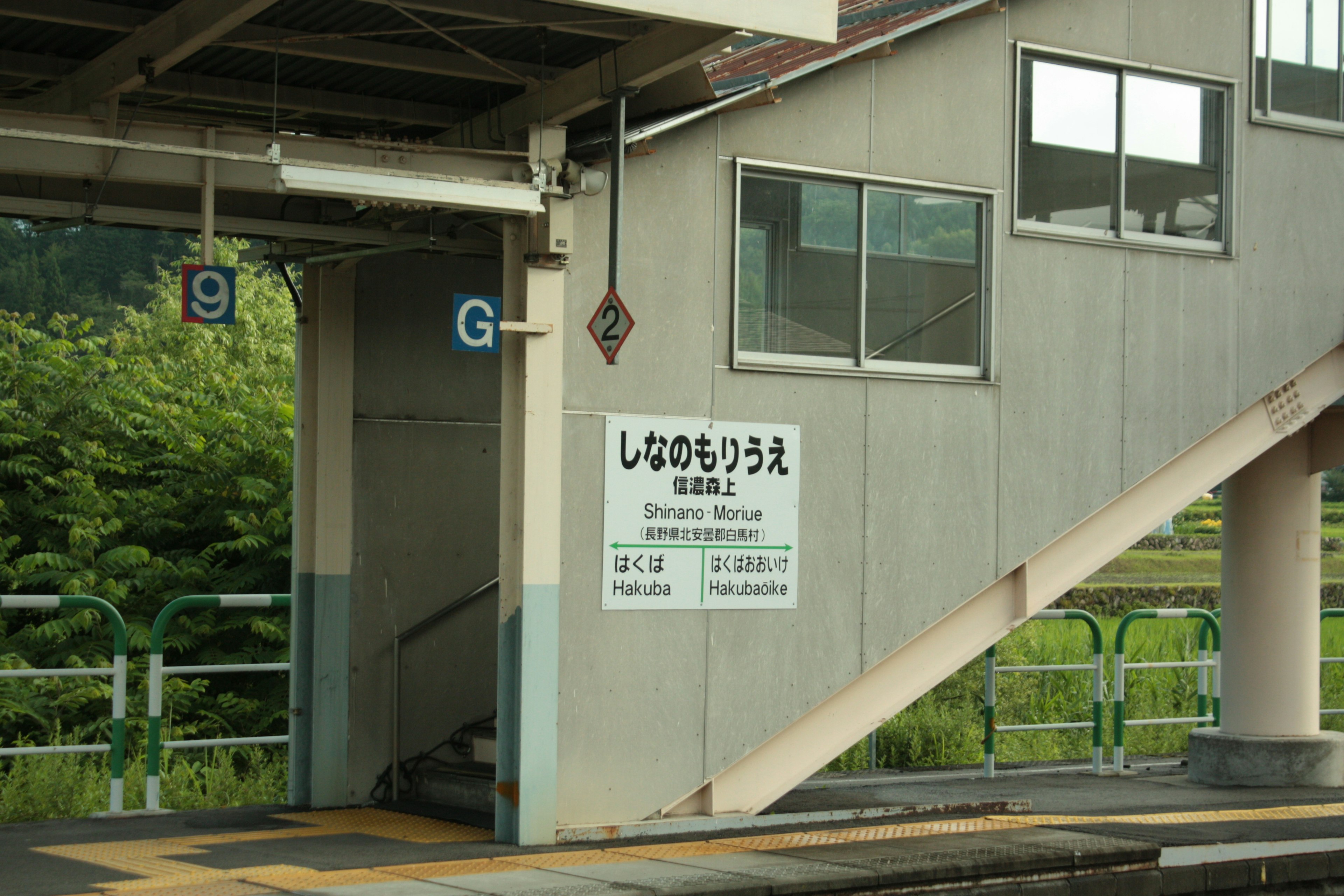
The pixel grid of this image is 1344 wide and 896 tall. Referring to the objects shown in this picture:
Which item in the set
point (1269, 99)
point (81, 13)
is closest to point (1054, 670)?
point (1269, 99)

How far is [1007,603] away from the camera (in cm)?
984

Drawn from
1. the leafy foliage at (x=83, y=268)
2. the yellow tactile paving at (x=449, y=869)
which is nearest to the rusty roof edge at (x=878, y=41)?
the yellow tactile paving at (x=449, y=869)

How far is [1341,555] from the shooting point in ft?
154

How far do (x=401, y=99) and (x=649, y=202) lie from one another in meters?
1.73

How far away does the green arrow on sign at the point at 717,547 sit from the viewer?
844cm

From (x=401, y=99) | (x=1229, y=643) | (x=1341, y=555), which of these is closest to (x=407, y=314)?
(x=401, y=99)

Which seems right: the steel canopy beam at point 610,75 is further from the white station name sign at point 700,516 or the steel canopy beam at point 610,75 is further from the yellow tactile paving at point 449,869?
the yellow tactile paving at point 449,869

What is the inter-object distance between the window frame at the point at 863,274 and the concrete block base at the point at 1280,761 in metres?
3.92

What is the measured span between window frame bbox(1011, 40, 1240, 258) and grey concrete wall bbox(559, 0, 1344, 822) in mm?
68

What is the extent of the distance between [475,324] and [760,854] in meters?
3.24

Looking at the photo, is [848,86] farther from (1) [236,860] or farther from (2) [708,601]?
(1) [236,860]

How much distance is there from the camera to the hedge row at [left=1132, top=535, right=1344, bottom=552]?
47.9 m

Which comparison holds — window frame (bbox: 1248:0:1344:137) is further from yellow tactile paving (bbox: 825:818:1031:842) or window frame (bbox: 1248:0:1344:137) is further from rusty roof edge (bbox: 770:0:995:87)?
yellow tactile paving (bbox: 825:818:1031:842)

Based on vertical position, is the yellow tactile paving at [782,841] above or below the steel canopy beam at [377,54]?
below
